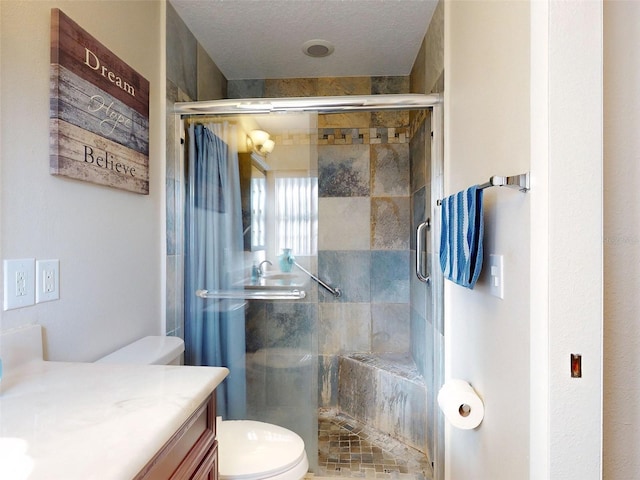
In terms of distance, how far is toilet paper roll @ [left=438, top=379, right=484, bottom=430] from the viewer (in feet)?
3.81

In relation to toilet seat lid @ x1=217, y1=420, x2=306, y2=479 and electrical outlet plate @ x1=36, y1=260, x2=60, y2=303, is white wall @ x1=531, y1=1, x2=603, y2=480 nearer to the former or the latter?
toilet seat lid @ x1=217, y1=420, x2=306, y2=479

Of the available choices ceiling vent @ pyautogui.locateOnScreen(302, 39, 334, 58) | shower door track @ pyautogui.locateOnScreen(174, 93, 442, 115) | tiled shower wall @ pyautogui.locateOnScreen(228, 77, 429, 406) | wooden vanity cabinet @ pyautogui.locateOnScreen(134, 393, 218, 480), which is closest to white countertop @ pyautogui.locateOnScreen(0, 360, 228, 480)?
wooden vanity cabinet @ pyautogui.locateOnScreen(134, 393, 218, 480)

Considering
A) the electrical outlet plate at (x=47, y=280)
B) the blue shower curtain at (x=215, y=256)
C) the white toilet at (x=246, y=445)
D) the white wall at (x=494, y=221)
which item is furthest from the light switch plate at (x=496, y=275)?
the electrical outlet plate at (x=47, y=280)

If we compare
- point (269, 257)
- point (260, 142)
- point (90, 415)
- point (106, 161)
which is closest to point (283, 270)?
point (269, 257)

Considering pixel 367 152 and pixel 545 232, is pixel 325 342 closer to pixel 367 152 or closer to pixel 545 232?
pixel 367 152

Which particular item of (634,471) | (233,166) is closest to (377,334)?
(233,166)

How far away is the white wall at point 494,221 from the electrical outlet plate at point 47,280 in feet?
4.66

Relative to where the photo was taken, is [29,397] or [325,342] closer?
[29,397]

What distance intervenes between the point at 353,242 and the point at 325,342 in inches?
32.6

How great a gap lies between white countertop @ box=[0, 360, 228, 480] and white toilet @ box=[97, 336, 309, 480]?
38 centimetres

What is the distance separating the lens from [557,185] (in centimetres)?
77

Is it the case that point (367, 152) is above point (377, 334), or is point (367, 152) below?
above

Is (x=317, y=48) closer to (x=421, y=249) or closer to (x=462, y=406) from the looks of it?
(x=421, y=249)

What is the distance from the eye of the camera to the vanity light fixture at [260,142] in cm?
184
